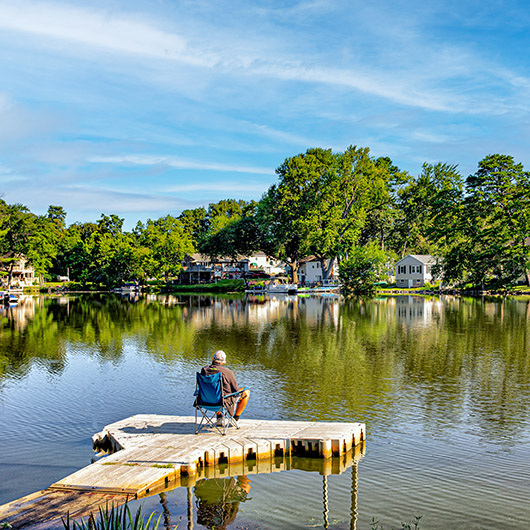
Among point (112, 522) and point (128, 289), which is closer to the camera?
point (112, 522)

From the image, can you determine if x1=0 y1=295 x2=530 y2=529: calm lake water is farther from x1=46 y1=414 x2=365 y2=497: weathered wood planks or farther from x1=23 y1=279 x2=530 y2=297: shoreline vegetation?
x1=23 y1=279 x2=530 y2=297: shoreline vegetation

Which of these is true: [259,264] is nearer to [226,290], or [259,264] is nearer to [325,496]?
[226,290]

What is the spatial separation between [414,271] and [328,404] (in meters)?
74.0

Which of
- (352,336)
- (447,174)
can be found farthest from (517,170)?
(352,336)

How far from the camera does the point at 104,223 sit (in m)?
117

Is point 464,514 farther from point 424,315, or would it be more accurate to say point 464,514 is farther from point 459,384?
point 424,315

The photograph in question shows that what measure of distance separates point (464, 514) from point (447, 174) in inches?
3650

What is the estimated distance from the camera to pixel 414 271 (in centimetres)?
8531

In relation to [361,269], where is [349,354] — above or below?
below

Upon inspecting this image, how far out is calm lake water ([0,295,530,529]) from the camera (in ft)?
27.8

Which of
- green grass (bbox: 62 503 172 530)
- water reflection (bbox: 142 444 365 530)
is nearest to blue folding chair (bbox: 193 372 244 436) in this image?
water reflection (bbox: 142 444 365 530)

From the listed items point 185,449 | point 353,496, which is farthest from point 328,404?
point 353,496

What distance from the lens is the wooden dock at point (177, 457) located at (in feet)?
26.0

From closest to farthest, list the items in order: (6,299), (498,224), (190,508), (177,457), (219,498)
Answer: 1. (190,508)
2. (219,498)
3. (177,457)
4. (498,224)
5. (6,299)
